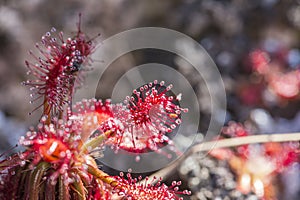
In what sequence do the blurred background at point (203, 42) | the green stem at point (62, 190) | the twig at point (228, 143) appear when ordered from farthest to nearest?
the blurred background at point (203, 42), the twig at point (228, 143), the green stem at point (62, 190)

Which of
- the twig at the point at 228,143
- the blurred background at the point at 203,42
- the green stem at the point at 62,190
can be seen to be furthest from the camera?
the blurred background at the point at 203,42

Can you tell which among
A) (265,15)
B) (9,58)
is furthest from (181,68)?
(9,58)

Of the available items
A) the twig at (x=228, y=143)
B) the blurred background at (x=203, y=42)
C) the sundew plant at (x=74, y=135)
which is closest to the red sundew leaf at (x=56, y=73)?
the sundew plant at (x=74, y=135)

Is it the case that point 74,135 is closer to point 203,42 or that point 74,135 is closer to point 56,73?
point 56,73

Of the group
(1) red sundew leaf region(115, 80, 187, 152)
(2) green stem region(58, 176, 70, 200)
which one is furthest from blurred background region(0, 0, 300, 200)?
(2) green stem region(58, 176, 70, 200)

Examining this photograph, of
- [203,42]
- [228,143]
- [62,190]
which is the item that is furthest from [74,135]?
[203,42]

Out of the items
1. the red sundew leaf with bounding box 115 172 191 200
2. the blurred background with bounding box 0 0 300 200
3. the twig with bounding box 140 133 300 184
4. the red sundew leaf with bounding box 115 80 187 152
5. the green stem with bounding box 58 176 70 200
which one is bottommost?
the green stem with bounding box 58 176 70 200

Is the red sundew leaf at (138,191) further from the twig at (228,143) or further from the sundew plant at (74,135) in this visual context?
the twig at (228,143)

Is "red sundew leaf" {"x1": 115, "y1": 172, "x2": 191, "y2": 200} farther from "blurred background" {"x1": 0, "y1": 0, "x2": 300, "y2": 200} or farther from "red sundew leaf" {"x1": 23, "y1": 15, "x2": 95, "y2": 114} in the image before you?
"blurred background" {"x1": 0, "y1": 0, "x2": 300, "y2": 200}
